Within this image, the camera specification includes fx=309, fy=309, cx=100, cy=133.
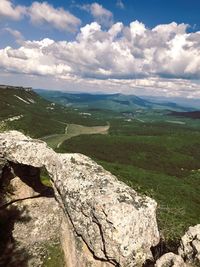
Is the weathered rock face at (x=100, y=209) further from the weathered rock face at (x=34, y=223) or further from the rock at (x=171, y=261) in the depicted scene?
the weathered rock face at (x=34, y=223)

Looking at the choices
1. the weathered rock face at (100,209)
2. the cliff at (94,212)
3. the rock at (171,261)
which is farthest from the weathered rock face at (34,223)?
the rock at (171,261)

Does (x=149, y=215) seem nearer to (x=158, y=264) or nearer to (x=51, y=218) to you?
(x=158, y=264)

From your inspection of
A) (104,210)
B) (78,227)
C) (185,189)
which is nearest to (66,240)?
(78,227)

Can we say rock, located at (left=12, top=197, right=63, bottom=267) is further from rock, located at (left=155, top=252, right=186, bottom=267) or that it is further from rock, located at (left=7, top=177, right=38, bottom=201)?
rock, located at (left=155, top=252, right=186, bottom=267)

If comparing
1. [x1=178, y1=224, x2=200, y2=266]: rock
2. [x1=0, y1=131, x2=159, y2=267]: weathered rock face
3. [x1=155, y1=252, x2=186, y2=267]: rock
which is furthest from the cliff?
[x1=178, y1=224, x2=200, y2=266]: rock

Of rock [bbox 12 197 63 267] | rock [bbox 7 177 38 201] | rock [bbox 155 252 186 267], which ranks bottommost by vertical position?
rock [bbox 12 197 63 267]

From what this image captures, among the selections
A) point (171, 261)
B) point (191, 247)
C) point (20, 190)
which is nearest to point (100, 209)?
point (171, 261)
